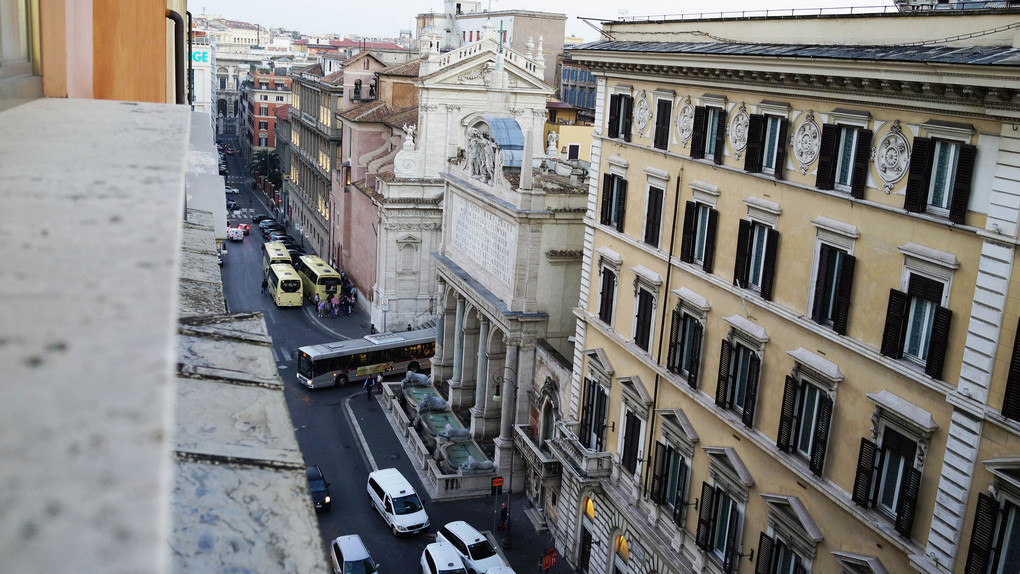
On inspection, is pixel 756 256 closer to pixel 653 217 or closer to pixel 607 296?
pixel 653 217

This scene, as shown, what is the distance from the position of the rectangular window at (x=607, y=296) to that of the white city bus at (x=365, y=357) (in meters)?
23.8

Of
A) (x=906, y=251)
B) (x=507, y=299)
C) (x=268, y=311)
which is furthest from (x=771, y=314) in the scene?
(x=268, y=311)

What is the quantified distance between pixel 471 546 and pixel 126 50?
26043 millimetres

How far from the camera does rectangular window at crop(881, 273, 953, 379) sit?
1642 cm

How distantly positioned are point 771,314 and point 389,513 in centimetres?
1860

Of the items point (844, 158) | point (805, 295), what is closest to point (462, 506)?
point (805, 295)

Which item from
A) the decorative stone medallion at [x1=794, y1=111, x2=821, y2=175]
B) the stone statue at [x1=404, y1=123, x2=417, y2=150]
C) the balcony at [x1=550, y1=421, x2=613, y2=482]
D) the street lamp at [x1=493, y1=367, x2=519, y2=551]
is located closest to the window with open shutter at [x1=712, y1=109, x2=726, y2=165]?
the decorative stone medallion at [x1=794, y1=111, x2=821, y2=175]

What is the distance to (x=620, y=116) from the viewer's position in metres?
28.3

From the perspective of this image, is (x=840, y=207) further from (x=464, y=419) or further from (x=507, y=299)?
(x=464, y=419)

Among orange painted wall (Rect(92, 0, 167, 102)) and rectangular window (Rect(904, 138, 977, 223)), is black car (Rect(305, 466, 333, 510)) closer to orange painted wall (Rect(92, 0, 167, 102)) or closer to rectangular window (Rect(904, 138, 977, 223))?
rectangular window (Rect(904, 138, 977, 223))

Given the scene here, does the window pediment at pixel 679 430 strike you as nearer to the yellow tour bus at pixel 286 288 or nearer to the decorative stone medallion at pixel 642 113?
the decorative stone medallion at pixel 642 113

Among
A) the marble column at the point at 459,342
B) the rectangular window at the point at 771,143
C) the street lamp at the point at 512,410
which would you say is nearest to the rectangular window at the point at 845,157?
the rectangular window at the point at 771,143

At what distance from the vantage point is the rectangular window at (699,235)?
23.6 m

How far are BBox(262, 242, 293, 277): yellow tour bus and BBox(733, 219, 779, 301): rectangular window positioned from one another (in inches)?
2146
